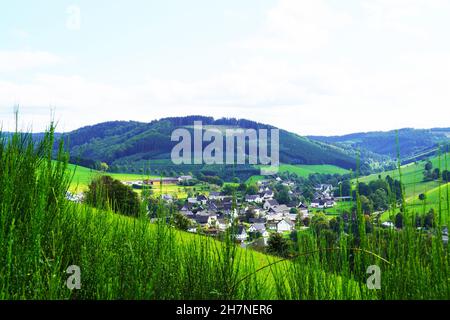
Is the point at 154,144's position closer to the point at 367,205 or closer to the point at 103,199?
the point at 103,199

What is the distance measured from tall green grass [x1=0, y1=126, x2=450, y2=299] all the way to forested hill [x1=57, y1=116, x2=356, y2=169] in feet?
230

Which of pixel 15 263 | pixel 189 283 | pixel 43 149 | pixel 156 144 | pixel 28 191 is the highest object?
pixel 156 144

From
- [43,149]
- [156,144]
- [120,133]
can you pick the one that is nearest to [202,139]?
[156,144]

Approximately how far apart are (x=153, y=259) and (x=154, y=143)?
86.2 m

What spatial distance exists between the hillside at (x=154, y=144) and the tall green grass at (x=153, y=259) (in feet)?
227

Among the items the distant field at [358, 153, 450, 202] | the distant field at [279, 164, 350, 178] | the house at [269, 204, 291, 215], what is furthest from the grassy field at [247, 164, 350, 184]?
the house at [269, 204, 291, 215]

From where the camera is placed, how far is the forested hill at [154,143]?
268 ft

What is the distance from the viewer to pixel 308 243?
14.5ft

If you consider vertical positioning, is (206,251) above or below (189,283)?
above

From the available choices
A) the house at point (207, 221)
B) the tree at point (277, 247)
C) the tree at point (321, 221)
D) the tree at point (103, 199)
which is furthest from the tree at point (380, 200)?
the tree at point (103, 199)

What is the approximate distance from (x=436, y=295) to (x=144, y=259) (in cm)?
289

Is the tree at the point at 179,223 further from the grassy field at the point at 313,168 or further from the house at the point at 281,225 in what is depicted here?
the grassy field at the point at 313,168
